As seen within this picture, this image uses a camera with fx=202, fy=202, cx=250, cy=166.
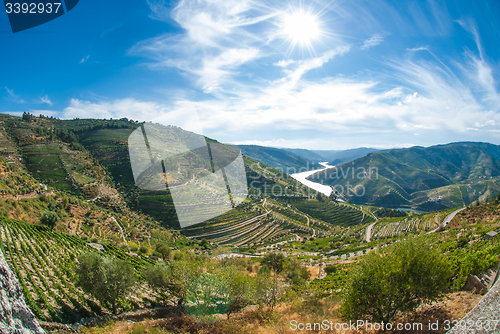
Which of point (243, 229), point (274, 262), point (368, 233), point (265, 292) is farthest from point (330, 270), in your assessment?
point (368, 233)

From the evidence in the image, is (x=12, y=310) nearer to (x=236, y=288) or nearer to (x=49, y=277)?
(x=236, y=288)

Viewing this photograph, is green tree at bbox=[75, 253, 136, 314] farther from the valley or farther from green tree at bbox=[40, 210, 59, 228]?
green tree at bbox=[40, 210, 59, 228]

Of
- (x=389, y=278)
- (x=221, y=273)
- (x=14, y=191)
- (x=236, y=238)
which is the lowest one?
(x=236, y=238)

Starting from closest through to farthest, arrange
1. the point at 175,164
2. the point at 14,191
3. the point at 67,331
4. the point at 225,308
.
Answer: the point at 67,331 < the point at 225,308 < the point at 14,191 < the point at 175,164

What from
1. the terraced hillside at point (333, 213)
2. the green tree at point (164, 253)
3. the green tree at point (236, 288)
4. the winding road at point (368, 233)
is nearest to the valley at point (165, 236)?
the green tree at point (236, 288)

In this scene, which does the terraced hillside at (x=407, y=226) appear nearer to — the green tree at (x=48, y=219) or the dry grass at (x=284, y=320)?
the dry grass at (x=284, y=320)

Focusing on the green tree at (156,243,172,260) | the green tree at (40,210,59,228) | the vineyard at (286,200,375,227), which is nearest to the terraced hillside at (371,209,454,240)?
the vineyard at (286,200,375,227)

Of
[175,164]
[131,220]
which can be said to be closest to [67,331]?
[131,220]

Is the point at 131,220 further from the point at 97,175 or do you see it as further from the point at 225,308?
the point at 225,308
